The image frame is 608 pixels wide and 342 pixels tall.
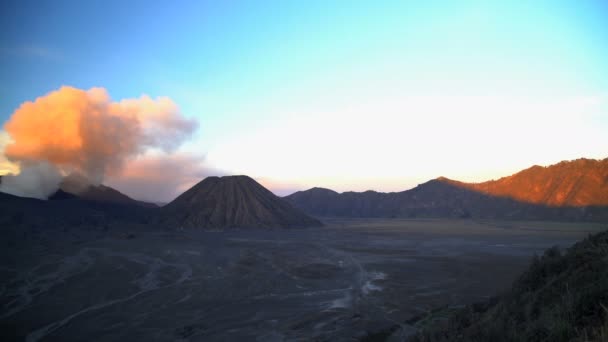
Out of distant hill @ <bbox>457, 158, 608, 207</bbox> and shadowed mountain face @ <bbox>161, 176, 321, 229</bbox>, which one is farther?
distant hill @ <bbox>457, 158, 608, 207</bbox>

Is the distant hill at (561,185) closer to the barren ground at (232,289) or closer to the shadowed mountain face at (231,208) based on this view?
the shadowed mountain face at (231,208)

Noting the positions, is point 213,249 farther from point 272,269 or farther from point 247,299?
point 247,299

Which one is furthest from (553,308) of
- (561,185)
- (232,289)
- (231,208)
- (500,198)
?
(500,198)

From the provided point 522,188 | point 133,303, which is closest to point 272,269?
point 133,303

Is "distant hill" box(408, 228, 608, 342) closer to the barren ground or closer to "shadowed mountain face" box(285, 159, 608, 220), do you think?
the barren ground

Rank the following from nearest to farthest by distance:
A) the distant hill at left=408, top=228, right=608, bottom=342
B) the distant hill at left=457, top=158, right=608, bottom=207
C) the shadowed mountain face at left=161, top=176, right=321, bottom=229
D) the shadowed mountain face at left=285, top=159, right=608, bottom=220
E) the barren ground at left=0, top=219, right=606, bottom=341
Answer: the distant hill at left=408, top=228, right=608, bottom=342, the barren ground at left=0, top=219, right=606, bottom=341, the shadowed mountain face at left=161, top=176, right=321, bottom=229, the distant hill at left=457, top=158, right=608, bottom=207, the shadowed mountain face at left=285, top=159, right=608, bottom=220

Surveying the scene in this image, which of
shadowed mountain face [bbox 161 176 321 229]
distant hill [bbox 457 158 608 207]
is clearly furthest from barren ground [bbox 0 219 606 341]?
distant hill [bbox 457 158 608 207]

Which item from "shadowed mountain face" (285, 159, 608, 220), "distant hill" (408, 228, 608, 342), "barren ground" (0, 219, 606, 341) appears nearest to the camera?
"distant hill" (408, 228, 608, 342)
